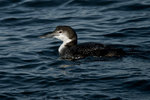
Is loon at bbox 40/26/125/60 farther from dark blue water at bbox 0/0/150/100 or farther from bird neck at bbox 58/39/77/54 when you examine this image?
dark blue water at bbox 0/0/150/100

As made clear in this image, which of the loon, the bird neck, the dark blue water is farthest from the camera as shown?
the bird neck

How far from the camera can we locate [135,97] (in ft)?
24.7

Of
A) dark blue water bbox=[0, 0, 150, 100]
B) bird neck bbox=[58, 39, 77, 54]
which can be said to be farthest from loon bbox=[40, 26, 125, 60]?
dark blue water bbox=[0, 0, 150, 100]

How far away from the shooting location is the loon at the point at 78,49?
32.5 ft

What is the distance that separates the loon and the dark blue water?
0.19 meters

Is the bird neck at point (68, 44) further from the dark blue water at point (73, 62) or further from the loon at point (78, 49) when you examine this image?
the dark blue water at point (73, 62)

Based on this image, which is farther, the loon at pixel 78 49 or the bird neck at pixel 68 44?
the bird neck at pixel 68 44

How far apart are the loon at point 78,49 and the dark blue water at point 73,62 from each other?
0.19 metres

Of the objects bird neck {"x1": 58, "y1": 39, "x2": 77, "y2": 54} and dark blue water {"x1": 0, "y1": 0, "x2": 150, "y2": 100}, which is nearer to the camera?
dark blue water {"x1": 0, "y1": 0, "x2": 150, "y2": 100}

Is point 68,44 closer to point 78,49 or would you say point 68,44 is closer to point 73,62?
point 78,49

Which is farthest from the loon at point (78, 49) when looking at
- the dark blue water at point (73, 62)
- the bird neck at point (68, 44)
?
the dark blue water at point (73, 62)

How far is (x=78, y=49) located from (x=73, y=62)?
0.40m

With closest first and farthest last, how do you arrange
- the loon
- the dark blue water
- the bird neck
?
the dark blue water, the loon, the bird neck

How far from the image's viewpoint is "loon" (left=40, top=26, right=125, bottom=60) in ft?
32.5
